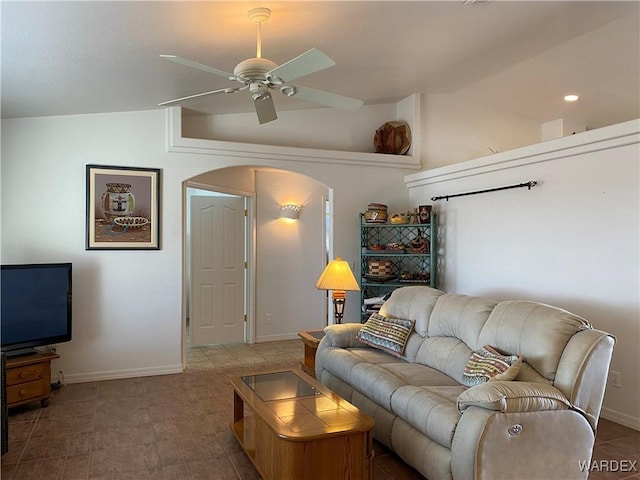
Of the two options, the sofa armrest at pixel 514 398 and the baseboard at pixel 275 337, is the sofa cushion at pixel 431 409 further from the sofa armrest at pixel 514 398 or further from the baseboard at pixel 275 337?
the baseboard at pixel 275 337

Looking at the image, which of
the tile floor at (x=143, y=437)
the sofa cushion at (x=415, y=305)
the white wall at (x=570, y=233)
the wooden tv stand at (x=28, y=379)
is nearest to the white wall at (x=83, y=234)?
the tile floor at (x=143, y=437)

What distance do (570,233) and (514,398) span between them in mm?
2009

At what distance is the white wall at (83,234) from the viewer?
4223 mm

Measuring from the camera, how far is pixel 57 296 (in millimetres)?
4023

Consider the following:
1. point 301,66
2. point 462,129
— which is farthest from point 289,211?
point 301,66

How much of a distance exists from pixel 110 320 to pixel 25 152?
1724mm

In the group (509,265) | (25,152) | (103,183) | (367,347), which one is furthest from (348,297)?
(25,152)

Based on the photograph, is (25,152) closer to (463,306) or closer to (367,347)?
(367,347)

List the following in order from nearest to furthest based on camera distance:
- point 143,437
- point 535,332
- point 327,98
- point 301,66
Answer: point 301,66
point 535,332
point 327,98
point 143,437

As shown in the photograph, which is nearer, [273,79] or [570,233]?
[273,79]

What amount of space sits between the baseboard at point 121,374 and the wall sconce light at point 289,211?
8.14ft

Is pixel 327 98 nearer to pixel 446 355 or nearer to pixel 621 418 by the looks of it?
pixel 446 355

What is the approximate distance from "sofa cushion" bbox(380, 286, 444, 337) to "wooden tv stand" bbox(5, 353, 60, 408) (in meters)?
2.82

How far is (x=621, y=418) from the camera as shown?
342cm
